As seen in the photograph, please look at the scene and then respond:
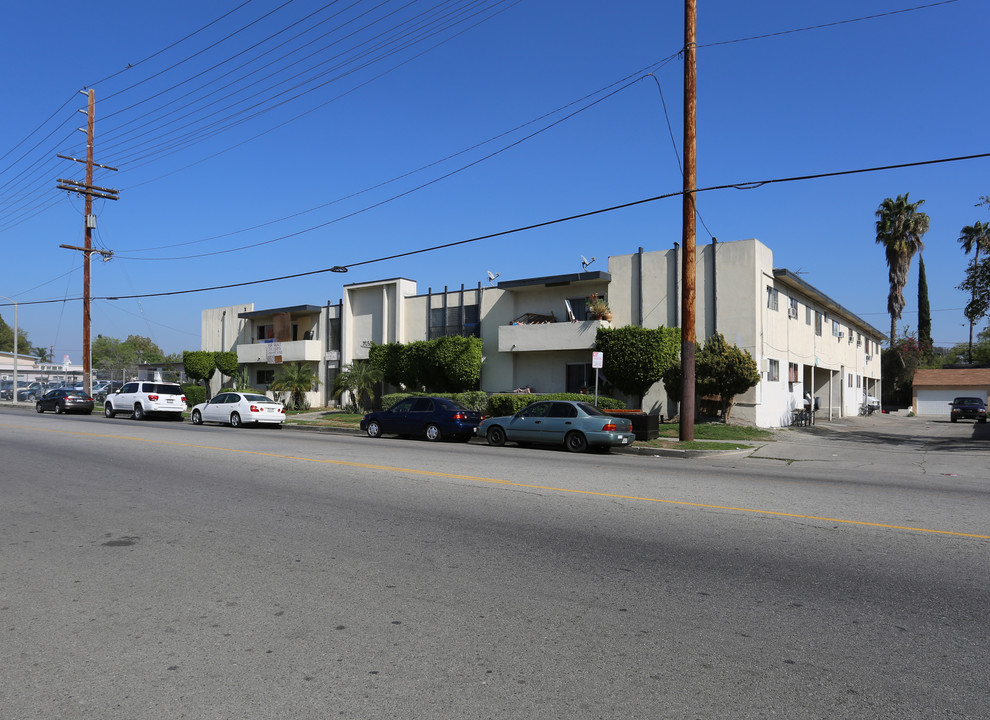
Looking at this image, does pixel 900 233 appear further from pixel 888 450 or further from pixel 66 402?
pixel 66 402

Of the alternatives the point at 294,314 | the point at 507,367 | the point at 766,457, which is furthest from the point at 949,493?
the point at 294,314

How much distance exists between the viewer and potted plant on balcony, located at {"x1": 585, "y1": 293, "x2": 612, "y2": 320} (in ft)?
93.2

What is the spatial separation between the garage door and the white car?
46.0 metres

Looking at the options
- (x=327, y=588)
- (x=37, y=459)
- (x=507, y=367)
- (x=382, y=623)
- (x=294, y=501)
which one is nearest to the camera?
(x=382, y=623)

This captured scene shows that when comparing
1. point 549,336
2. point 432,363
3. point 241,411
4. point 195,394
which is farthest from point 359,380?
point 195,394

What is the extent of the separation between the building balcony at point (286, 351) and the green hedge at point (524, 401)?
48.2 ft

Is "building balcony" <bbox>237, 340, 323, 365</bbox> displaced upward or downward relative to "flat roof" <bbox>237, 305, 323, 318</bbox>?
downward

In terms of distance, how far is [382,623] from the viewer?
4738 mm

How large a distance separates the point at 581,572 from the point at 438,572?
3.97 feet

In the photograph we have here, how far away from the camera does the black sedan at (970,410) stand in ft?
126

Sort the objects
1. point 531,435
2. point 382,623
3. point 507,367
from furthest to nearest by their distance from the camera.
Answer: point 507,367, point 531,435, point 382,623

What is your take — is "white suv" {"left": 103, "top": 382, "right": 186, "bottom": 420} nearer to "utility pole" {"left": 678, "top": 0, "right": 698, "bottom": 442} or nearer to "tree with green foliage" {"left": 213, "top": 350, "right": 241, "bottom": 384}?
"tree with green foliage" {"left": 213, "top": 350, "right": 241, "bottom": 384}

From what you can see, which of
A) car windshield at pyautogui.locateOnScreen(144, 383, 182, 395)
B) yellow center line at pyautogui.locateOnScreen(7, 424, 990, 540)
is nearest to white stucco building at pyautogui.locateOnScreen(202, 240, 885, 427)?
car windshield at pyautogui.locateOnScreen(144, 383, 182, 395)

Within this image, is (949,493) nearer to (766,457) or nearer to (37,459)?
(766,457)
